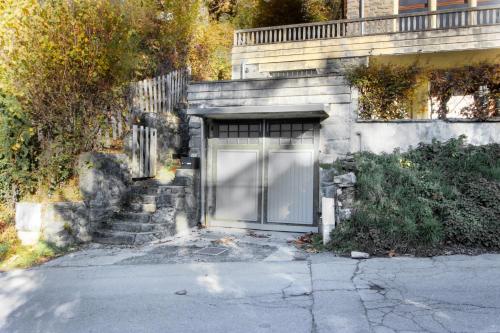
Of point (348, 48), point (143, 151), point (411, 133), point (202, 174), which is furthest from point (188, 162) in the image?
point (348, 48)

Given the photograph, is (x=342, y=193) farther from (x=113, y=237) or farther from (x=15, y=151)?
(x=15, y=151)

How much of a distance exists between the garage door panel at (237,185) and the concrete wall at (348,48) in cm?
830

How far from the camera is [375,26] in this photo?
16484mm

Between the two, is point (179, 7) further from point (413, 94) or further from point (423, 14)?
point (413, 94)

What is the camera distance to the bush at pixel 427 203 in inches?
284

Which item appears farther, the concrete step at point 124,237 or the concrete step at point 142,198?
the concrete step at point 142,198

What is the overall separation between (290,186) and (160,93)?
507cm

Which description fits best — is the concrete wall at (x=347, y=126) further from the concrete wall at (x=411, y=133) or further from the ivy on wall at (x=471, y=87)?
the ivy on wall at (x=471, y=87)

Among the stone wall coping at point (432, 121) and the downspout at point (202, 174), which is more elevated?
the stone wall coping at point (432, 121)

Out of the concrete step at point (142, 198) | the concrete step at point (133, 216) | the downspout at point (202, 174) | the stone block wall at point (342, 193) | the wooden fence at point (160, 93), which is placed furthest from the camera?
the wooden fence at point (160, 93)

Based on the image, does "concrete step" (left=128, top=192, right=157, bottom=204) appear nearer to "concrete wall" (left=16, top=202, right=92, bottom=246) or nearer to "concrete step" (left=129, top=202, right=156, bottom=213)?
"concrete step" (left=129, top=202, right=156, bottom=213)

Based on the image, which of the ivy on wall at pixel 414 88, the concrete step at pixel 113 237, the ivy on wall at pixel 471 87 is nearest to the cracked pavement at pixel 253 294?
the concrete step at pixel 113 237

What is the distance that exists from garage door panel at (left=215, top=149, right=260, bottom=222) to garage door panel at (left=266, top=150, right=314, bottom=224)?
38cm

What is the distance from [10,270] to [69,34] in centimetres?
464
